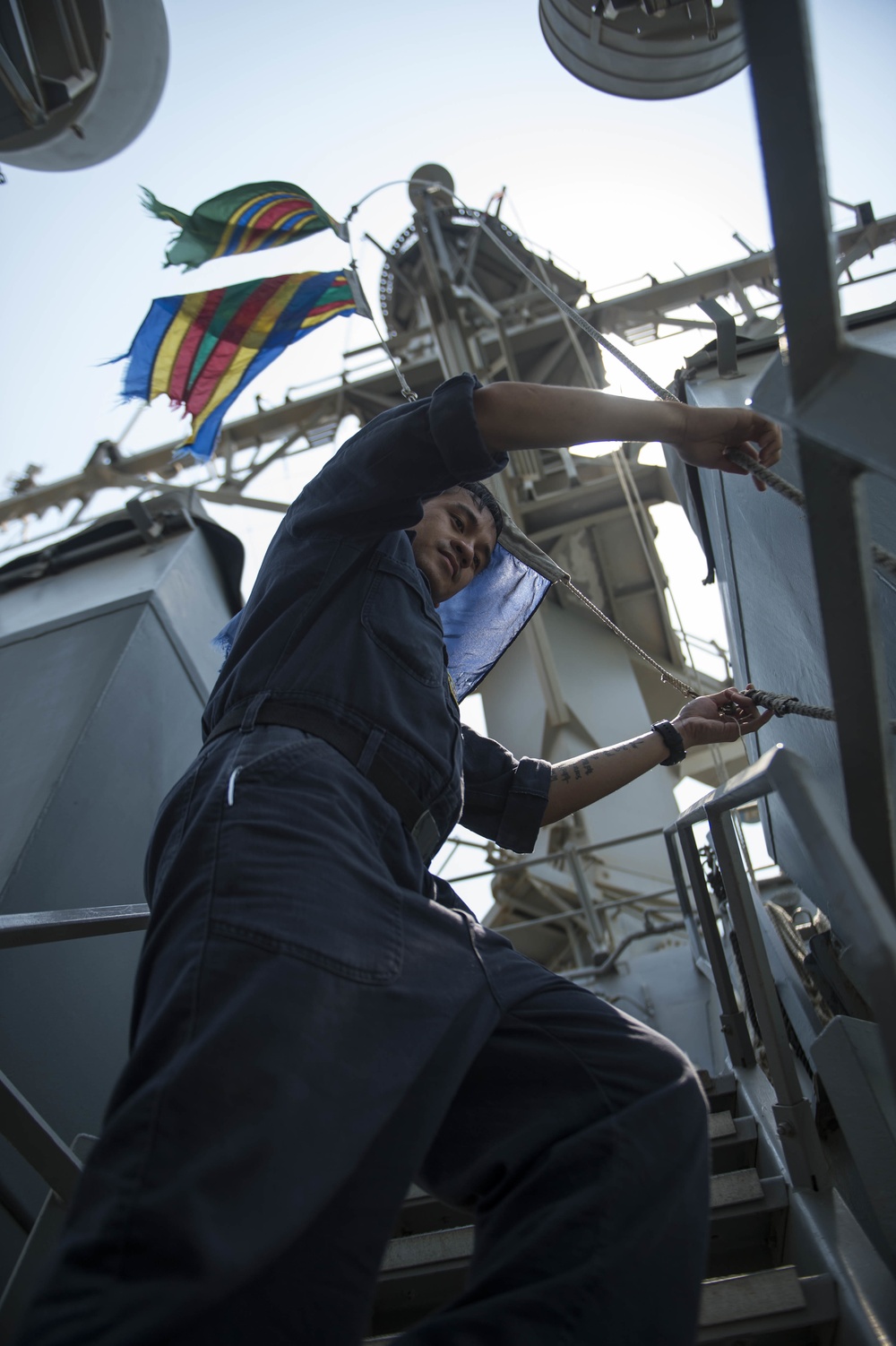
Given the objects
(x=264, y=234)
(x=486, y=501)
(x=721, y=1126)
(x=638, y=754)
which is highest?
(x=264, y=234)

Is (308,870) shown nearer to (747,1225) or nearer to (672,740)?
→ (672,740)

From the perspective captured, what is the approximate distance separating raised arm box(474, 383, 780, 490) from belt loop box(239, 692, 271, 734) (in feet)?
1.60

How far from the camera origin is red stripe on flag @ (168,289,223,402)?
5.12 metres

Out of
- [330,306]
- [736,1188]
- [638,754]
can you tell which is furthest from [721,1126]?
[330,306]

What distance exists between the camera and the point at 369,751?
50.9 inches

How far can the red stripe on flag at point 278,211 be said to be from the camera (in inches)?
193

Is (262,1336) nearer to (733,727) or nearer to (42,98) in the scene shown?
(733,727)

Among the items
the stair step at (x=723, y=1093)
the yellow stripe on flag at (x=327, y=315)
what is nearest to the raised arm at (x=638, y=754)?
the stair step at (x=723, y=1093)

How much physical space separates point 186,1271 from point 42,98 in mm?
3922

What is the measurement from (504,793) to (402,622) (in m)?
0.61

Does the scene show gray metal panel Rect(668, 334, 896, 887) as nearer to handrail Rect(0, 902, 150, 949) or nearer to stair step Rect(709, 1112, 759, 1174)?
stair step Rect(709, 1112, 759, 1174)

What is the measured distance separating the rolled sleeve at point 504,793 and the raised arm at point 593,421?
758 millimetres

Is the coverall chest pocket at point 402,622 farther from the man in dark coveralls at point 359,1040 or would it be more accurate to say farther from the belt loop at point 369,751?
the belt loop at point 369,751

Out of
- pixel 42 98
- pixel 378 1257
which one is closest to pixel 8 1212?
pixel 378 1257
